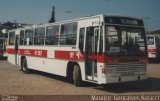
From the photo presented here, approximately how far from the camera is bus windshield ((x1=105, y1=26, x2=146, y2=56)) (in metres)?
12.7

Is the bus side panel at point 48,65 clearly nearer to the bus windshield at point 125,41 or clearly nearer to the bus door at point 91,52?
the bus door at point 91,52

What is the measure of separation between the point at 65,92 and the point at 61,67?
10.4ft

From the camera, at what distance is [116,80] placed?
12.7 m

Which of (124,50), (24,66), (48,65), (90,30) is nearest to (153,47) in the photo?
(24,66)

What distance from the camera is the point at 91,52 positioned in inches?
531

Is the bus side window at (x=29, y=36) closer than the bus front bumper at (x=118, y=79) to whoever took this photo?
No

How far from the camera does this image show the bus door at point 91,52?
13216 millimetres

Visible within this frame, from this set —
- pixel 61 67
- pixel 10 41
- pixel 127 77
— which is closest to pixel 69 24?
pixel 61 67

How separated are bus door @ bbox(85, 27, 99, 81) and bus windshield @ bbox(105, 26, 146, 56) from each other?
649 mm

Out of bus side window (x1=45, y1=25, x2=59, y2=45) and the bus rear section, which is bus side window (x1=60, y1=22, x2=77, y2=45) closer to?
bus side window (x1=45, y1=25, x2=59, y2=45)

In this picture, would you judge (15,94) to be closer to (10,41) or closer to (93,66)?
(93,66)

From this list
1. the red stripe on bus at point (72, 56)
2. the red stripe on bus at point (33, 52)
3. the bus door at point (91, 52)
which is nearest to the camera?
the red stripe on bus at point (72, 56)

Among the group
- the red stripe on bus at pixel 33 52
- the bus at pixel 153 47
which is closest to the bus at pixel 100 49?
the red stripe on bus at pixel 33 52

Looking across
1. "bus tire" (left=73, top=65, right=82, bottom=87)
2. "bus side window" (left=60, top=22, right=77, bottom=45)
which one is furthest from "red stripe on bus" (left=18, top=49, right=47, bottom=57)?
"bus tire" (left=73, top=65, right=82, bottom=87)
